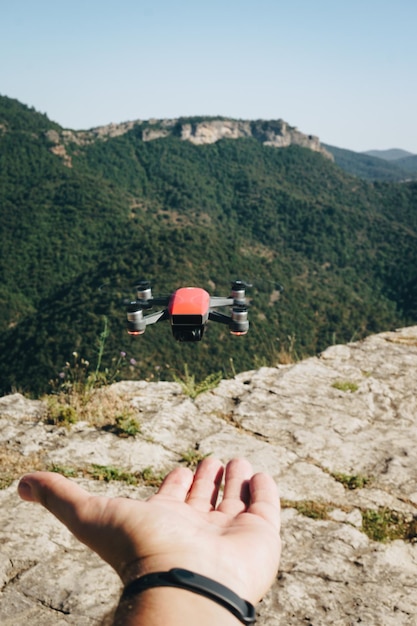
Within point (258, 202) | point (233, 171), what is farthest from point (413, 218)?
point (233, 171)

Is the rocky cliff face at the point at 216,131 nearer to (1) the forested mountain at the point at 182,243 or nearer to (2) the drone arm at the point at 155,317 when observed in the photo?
(1) the forested mountain at the point at 182,243

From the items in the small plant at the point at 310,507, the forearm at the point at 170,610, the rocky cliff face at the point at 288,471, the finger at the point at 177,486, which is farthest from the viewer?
the small plant at the point at 310,507

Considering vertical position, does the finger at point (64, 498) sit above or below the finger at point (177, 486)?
above

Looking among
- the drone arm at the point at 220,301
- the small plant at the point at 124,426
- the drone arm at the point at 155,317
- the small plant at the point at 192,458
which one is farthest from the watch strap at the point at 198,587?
the small plant at the point at 124,426

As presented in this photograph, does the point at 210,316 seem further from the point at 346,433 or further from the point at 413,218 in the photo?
the point at 413,218

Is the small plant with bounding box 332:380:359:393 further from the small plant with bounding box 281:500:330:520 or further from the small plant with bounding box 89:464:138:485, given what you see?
the small plant with bounding box 89:464:138:485

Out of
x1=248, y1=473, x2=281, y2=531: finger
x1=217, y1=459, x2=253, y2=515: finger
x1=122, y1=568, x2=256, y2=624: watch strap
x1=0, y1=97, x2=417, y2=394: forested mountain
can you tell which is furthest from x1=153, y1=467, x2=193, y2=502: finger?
x1=0, y1=97, x2=417, y2=394: forested mountain
